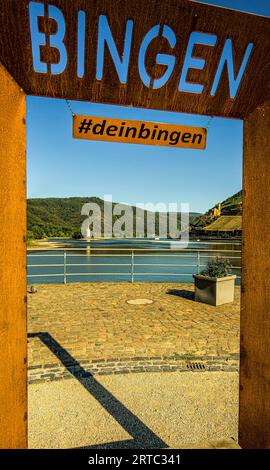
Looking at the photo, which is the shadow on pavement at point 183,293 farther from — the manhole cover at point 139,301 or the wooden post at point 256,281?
the wooden post at point 256,281

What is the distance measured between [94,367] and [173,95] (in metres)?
3.35

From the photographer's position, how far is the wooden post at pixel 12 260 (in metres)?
1.30

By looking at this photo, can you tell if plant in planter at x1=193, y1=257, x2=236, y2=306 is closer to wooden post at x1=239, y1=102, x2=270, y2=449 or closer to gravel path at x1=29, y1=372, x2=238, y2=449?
gravel path at x1=29, y1=372, x2=238, y2=449

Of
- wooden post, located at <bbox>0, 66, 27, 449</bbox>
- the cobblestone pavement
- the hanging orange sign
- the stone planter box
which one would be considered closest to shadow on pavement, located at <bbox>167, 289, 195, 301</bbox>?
the cobblestone pavement

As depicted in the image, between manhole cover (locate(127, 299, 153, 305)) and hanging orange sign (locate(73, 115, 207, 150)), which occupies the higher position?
hanging orange sign (locate(73, 115, 207, 150))

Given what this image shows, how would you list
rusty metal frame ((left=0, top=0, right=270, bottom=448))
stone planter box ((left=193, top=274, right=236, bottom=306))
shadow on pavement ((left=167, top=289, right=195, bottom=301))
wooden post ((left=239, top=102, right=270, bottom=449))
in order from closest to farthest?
rusty metal frame ((left=0, top=0, right=270, bottom=448)) → wooden post ((left=239, top=102, right=270, bottom=449)) → stone planter box ((left=193, top=274, right=236, bottom=306)) → shadow on pavement ((left=167, top=289, right=195, bottom=301))

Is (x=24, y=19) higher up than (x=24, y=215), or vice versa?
(x=24, y=19)

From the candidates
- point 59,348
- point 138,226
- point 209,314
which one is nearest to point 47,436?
point 59,348

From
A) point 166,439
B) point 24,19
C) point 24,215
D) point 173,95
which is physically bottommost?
point 166,439

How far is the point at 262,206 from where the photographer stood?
150 cm

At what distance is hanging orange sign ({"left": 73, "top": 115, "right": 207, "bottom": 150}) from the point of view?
1.61m

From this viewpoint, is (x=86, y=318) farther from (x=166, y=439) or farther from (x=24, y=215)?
(x=24, y=215)

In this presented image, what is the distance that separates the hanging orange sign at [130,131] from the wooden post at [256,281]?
403 millimetres

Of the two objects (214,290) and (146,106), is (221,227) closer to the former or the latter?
(214,290)
